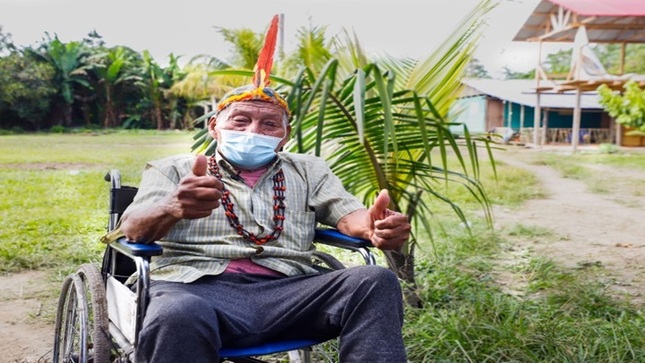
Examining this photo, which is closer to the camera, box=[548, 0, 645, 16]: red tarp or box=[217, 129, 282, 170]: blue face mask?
box=[217, 129, 282, 170]: blue face mask

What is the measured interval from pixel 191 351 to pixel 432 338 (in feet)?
4.13

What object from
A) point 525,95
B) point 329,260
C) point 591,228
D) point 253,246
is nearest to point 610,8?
point 591,228

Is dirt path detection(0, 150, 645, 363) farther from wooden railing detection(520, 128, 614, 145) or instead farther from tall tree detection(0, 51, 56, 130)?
wooden railing detection(520, 128, 614, 145)

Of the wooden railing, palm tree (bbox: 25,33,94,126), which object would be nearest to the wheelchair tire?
palm tree (bbox: 25,33,94,126)

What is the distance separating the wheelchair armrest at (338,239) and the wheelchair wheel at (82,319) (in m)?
0.63

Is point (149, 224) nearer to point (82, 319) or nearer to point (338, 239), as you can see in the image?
point (82, 319)

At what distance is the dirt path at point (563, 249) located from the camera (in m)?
3.04

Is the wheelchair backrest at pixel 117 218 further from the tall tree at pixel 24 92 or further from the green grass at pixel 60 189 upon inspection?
the tall tree at pixel 24 92

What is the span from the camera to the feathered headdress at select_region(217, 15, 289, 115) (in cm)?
206

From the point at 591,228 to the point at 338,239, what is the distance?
4.62 m

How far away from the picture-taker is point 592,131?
58.3 ft

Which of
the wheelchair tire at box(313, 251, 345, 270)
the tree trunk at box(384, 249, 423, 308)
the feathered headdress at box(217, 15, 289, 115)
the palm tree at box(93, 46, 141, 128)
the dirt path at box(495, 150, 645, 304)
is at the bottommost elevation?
the dirt path at box(495, 150, 645, 304)

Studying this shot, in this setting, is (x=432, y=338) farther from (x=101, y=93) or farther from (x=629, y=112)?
(x=101, y=93)

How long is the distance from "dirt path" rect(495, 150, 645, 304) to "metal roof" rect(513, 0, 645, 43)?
10.3 feet
